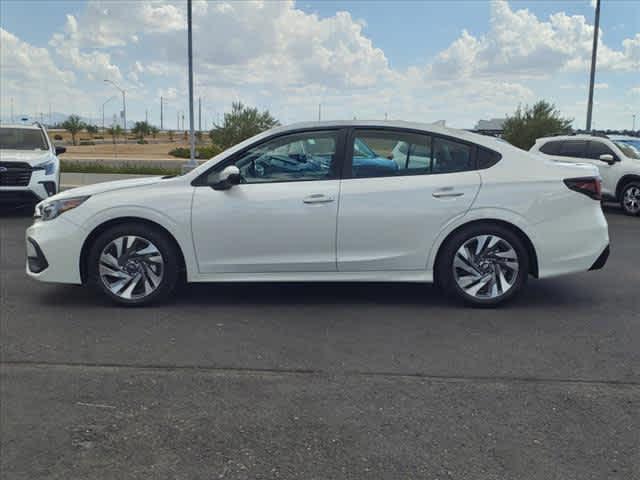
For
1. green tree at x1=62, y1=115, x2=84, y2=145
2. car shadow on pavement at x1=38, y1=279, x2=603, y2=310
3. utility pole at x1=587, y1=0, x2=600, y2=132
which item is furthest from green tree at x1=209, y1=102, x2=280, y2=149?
green tree at x1=62, y1=115, x2=84, y2=145

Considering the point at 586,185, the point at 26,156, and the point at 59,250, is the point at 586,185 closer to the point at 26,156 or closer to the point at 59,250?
the point at 59,250

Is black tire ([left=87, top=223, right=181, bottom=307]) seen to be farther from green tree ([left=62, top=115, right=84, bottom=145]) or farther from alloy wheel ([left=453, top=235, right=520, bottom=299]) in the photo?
green tree ([left=62, top=115, right=84, bottom=145])

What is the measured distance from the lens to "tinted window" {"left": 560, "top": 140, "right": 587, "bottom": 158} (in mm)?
13922

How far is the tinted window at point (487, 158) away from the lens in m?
5.67

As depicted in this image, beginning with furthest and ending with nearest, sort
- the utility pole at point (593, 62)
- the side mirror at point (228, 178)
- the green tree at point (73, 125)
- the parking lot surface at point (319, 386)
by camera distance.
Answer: the green tree at point (73, 125) < the utility pole at point (593, 62) < the side mirror at point (228, 178) < the parking lot surface at point (319, 386)

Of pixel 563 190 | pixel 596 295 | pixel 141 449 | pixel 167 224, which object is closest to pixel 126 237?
pixel 167 224

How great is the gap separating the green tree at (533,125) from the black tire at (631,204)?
1713 cm

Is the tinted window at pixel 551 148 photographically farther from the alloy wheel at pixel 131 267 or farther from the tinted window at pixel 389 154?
the alloy wheel at pixel 131 267

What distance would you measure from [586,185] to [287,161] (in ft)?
8.43

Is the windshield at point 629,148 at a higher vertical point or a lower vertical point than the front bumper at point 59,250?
higher

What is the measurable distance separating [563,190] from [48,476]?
4.49 m

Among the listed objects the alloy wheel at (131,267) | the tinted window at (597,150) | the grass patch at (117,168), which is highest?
the tinted window at (597,150)

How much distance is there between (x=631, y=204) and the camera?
13078 millimetres

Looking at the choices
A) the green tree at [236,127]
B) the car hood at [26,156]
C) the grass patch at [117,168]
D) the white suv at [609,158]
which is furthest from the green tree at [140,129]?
the white suv at [609,158]
